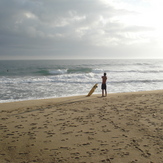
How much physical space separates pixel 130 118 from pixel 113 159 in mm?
2740

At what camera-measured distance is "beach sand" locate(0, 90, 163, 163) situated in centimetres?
356

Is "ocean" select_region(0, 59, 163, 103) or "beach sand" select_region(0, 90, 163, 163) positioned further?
"ocean" select_region(0, 59, 163, 103)

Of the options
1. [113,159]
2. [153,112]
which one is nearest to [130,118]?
[153,112]

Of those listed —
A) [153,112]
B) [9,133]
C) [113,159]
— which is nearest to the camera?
[113,159]

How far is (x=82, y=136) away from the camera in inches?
179

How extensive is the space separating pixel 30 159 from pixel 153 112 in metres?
5.16

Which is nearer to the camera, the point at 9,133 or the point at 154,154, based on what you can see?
the point at 154,154

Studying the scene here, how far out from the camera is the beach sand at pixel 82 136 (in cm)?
356

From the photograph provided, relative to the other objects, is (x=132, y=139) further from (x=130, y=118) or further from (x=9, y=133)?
(x=9, y=133)

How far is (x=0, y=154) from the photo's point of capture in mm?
3686

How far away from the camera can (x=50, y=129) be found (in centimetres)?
506

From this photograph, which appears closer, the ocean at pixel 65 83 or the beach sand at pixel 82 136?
the beach sand at pixel 82 136

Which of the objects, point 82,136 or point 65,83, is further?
point 65,83

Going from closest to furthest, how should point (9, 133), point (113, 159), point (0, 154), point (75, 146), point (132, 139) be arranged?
point (113, 159)
point (0, 154)
point (75, 146)
point (132, 139)
point (9, 133)
